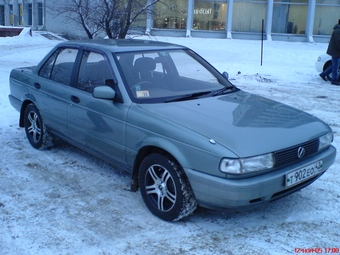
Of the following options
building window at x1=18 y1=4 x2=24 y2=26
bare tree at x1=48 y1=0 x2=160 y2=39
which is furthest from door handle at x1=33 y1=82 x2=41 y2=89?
building window at x1=18 y1=4 x2=24 y2=26

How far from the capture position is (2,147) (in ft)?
20.1

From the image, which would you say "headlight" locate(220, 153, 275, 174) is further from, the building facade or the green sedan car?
the building facade

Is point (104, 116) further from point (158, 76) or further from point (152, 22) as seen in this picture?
point (152, 22)

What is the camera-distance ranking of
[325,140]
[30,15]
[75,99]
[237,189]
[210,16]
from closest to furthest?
[237,189]
[325,140]
[75,99]
[210,16]
[30,15]

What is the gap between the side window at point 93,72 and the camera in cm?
473

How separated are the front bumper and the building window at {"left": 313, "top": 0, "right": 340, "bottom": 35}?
26.8 metres

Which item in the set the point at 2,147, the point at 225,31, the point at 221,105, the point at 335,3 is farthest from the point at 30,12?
the point at 221,105

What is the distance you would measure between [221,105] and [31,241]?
2222mm

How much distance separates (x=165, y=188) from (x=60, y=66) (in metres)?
2.50

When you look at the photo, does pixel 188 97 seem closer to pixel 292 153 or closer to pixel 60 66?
pixel 292 153

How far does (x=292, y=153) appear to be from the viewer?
12.4 feet

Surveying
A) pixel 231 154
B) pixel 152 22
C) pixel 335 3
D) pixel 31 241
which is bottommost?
pixel 31 241

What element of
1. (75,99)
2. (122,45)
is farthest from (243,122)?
(75,99)

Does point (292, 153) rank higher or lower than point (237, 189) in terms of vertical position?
higher
